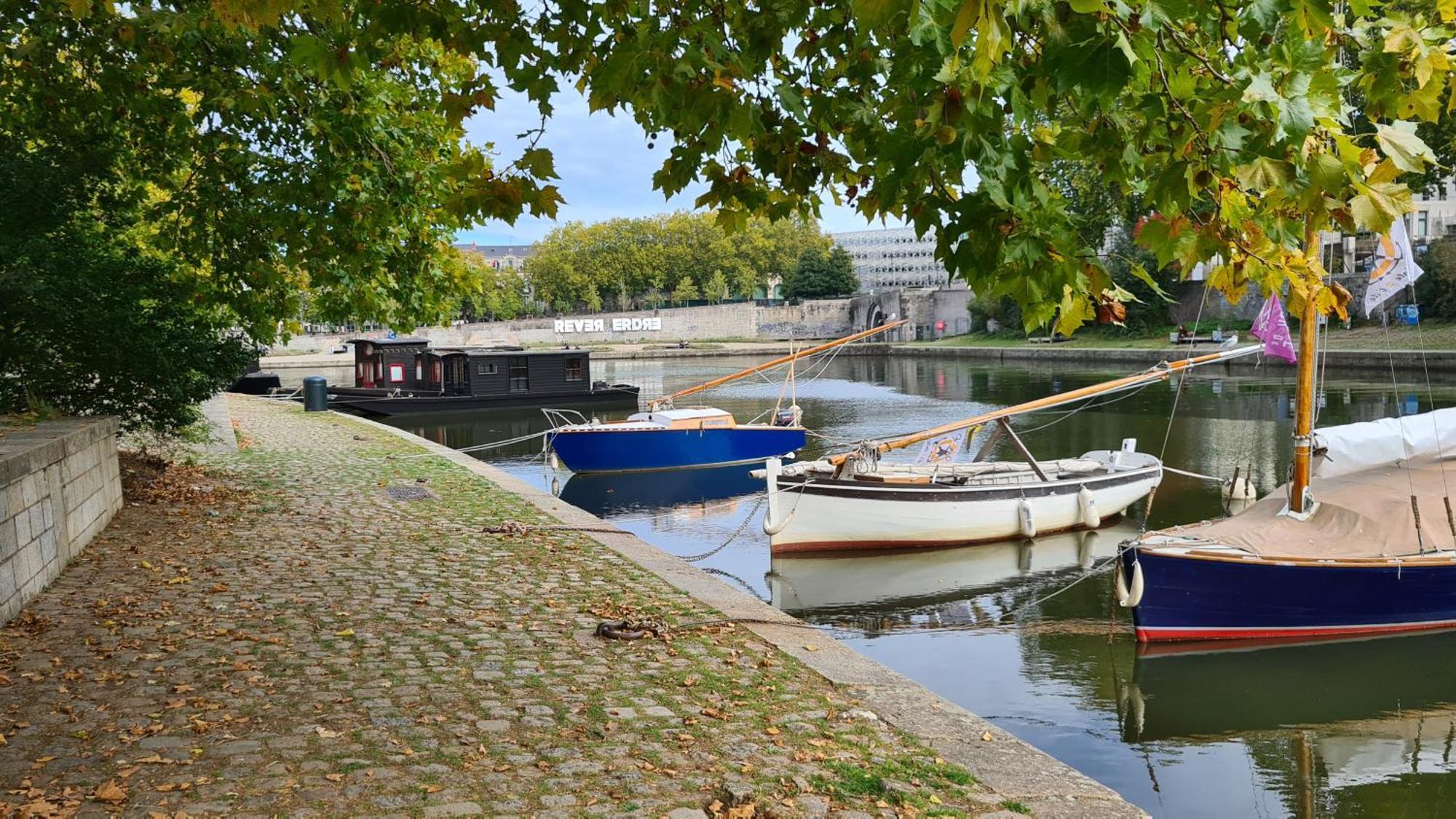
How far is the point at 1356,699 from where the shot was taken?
30.1 ft

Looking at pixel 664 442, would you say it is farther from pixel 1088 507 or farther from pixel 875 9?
pixel 875 9

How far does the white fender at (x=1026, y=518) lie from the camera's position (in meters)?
15.3

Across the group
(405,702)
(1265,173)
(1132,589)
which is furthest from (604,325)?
(1265,173)

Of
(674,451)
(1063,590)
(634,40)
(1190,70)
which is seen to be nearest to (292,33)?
(634,40)

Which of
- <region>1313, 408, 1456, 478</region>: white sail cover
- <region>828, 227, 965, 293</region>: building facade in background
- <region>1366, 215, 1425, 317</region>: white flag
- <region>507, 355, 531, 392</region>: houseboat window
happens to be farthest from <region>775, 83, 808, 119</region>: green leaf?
<region>828, 227, 965, 293</region>: building facade in background

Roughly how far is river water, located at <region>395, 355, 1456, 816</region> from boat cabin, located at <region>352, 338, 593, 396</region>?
14262 millimetres

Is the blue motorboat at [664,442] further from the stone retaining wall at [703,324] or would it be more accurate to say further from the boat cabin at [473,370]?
the stone retaining wall at [703,324]

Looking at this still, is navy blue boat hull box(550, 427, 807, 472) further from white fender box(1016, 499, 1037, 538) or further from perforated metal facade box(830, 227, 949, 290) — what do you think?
perforated metal facade box(830, 227, 949, 290)

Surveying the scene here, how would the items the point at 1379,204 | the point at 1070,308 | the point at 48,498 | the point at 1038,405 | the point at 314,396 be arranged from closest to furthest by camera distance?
the point at 1379,204 < the point at 1070,308 < the point at 48,498 < the point at 1038,405 < the point at 314,396

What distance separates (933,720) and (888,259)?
7022 inches

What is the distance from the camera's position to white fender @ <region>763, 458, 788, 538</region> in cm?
1466

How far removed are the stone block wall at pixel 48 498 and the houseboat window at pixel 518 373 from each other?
2822cm

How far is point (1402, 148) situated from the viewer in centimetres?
345

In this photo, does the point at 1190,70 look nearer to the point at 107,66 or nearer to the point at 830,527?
the point at 107,66
